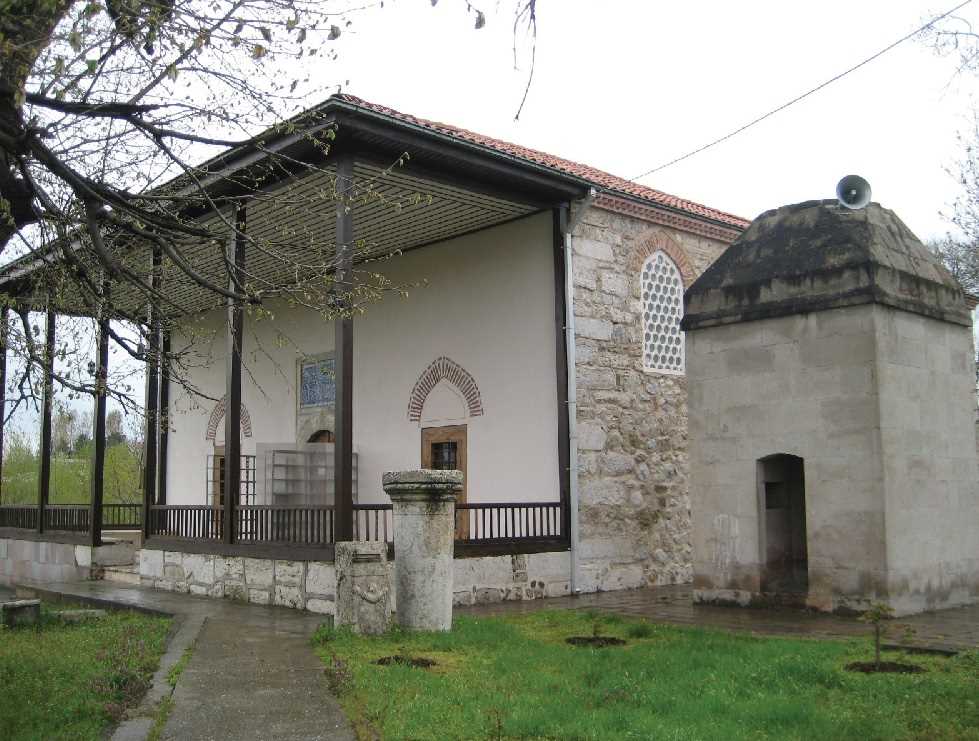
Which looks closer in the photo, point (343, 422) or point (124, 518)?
point (343, 422)

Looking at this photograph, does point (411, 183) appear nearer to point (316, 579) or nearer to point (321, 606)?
point (316, 579)

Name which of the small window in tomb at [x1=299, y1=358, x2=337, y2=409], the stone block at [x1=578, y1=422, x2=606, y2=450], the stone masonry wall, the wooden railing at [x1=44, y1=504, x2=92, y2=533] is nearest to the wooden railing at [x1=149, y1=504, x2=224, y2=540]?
the wooden railing at [x1=44, y1=504, x2=92, y2=533]

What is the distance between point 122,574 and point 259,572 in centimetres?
383

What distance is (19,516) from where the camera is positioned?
50.6 ft

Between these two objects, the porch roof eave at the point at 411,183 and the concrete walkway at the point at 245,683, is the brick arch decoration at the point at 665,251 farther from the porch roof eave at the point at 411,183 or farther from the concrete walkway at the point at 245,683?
the concrete walkway at the point at 245,683

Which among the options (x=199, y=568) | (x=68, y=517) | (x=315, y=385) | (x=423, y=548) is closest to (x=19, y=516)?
(x=68, y=517)

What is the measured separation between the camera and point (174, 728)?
4.32m

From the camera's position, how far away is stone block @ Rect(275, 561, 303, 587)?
910cm

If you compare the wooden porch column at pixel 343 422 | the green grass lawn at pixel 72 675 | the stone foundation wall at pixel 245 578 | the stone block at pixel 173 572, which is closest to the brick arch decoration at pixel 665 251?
the wooden porch column at pixel 343 422

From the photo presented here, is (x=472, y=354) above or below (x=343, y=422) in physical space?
above

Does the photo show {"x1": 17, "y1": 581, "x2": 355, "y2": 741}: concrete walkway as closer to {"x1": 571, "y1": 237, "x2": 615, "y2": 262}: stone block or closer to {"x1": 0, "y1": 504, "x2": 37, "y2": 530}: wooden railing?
{"x1": 571, "y1": 237, "x2": 615, "y2": 262}: stone block

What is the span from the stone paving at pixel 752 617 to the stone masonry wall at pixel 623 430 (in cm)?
63

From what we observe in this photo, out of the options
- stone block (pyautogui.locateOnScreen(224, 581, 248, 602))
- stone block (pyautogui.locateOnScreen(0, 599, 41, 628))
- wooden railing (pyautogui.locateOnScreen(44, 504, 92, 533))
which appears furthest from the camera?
wooden railing (pyautogui.locateOnScreen(44, 504, 92, 533))

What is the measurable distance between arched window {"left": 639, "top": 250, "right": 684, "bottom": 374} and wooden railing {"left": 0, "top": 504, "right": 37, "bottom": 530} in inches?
385
